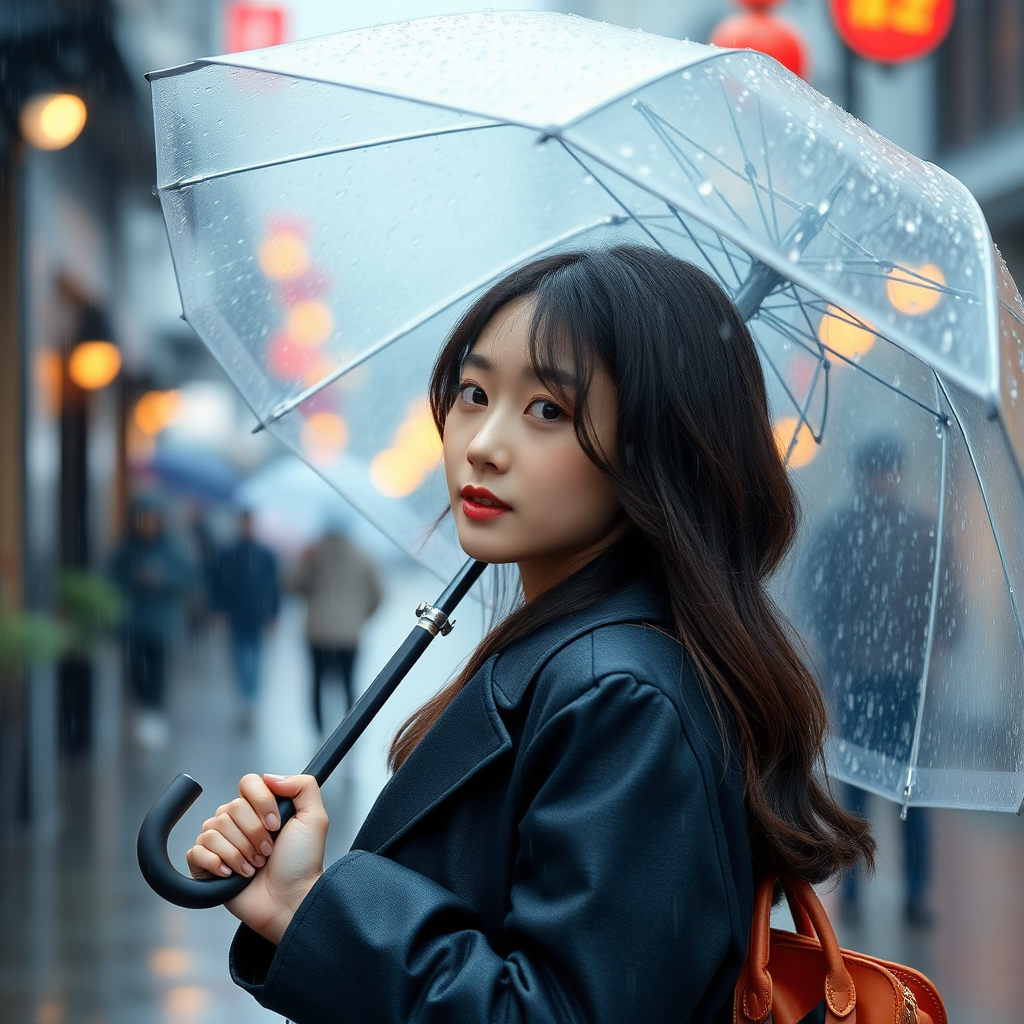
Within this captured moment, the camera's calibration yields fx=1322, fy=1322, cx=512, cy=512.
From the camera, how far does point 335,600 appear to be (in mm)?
10266

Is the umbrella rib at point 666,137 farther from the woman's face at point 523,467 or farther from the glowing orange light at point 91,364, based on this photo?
A: the glowing orange light at point 91,364

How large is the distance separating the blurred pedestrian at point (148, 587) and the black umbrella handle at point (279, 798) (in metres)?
9.80

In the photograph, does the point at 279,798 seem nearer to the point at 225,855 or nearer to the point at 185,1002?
the point at 225,855

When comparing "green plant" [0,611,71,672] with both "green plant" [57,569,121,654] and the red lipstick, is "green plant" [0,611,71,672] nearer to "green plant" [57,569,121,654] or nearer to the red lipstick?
"green plant" [57,569,121,654]

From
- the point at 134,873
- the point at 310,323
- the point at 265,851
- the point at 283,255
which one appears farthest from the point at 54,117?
the point at 265,851

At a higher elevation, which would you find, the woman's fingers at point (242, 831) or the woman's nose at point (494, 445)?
the woman's nose at point (494, 445)

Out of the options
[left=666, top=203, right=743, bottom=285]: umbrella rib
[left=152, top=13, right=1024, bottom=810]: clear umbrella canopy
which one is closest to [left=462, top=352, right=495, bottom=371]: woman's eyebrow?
[left=152, top=13, right=1024, bottom=810]: clear umbrella canopy

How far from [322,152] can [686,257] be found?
2.40 ft

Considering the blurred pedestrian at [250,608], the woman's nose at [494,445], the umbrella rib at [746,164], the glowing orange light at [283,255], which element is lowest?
the blurred pedestrian at [250,608]

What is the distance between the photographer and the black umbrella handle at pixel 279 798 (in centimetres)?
177

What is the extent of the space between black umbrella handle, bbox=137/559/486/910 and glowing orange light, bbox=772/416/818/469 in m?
0.67

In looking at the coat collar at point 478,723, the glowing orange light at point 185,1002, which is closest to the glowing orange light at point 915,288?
the coat collar at point 478,723

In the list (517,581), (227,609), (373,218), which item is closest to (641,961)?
(517,581)

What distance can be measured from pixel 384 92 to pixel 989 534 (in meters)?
1.26
